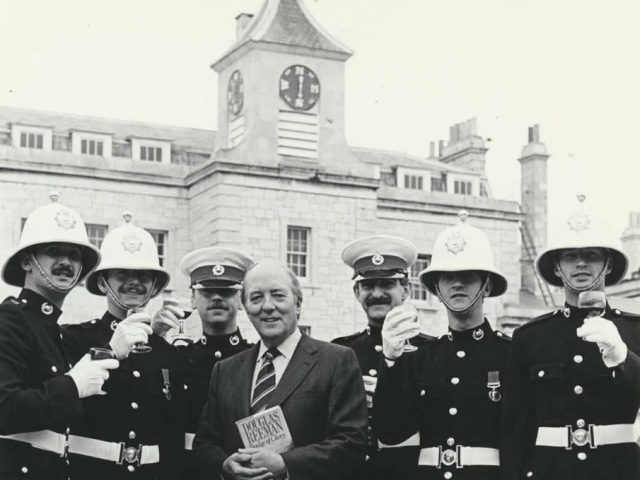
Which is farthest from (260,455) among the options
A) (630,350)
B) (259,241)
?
(259,241)

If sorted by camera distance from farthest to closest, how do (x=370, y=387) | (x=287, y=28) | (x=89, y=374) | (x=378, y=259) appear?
(x=287, y=28)
(x=378, y=259)
(x=370, y=387)
(x=89, y=374)

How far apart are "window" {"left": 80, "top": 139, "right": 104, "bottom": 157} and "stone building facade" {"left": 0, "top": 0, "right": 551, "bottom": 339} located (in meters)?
0.04

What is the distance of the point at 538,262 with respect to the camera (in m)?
8.38

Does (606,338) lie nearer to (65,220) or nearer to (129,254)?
(65,220)

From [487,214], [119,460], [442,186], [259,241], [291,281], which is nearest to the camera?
[291,281]

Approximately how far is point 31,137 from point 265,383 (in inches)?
1283

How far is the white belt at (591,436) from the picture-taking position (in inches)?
304

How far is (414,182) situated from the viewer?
43562 mm

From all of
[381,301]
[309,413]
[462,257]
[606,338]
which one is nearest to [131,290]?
[381,301]

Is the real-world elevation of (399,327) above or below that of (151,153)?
below

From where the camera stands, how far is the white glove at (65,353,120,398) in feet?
24.8

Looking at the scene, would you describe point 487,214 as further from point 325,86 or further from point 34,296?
point 34,296

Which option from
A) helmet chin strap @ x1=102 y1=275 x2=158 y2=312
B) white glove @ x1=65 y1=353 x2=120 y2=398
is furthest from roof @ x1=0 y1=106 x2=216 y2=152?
white glove @ x1=65 y1=353 x2=120 y2=398

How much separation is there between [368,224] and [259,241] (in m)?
3.43
